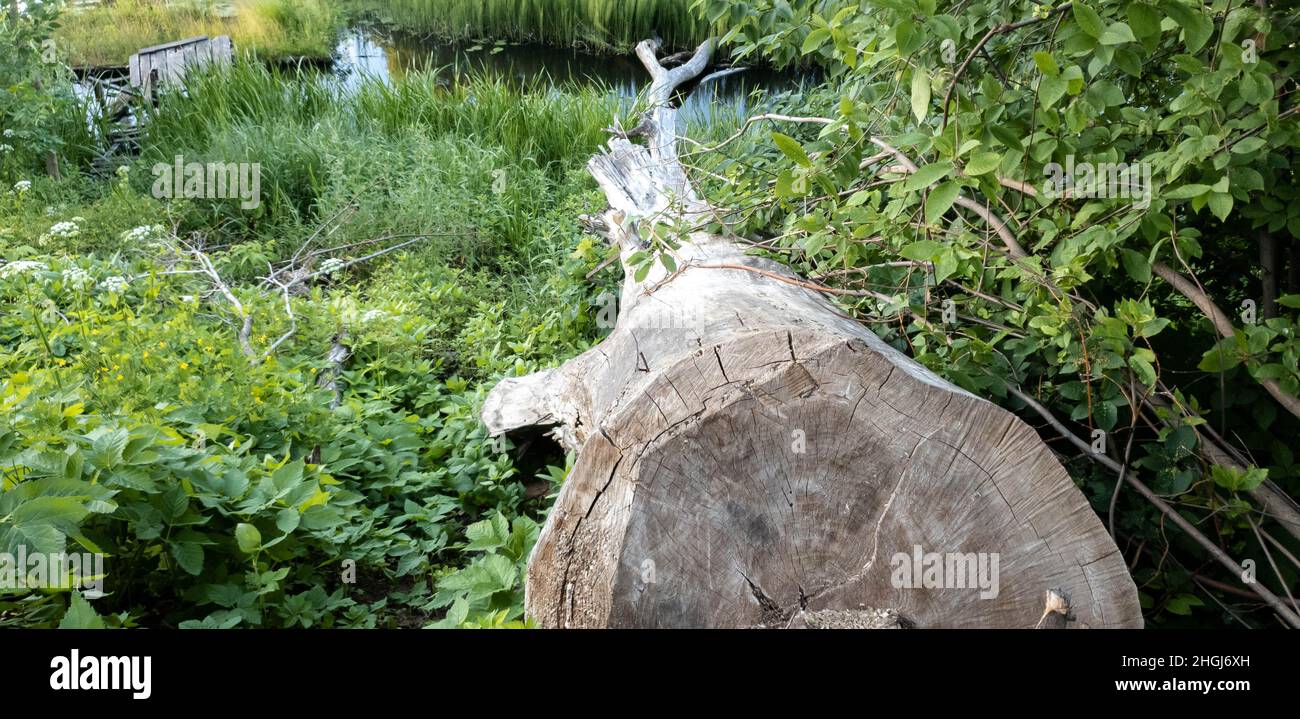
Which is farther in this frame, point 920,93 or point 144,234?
point 144,234

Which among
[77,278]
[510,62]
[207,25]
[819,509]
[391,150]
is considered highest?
[207,25]

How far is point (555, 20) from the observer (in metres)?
11.8

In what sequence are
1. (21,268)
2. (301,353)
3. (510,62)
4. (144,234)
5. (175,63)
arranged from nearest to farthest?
(21,268) → (301,353) → (144,234) → (175,63) → (510,62)

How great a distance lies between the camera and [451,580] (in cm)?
244

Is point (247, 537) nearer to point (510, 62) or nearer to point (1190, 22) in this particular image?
point (1190, 22)

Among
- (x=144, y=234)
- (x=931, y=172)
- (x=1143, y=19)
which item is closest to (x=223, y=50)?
(x=144, y=234)

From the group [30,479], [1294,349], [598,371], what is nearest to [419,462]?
[598,371]

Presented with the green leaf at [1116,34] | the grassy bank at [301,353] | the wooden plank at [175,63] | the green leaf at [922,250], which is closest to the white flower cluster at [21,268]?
the grassy bank at [301,353]

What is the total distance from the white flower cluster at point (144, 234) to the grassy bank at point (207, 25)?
21.4 feet

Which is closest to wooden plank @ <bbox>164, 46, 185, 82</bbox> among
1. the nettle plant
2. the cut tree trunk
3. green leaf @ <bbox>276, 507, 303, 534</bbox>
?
green leaf @ <bbox>276, 507, 303, 534</bbox>

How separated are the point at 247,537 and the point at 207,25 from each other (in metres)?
12.0

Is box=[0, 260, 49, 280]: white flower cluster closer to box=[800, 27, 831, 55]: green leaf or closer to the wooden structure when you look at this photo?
box=[800, 27, 831, 55]: green leaf

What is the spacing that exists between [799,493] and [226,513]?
1.50 meters
